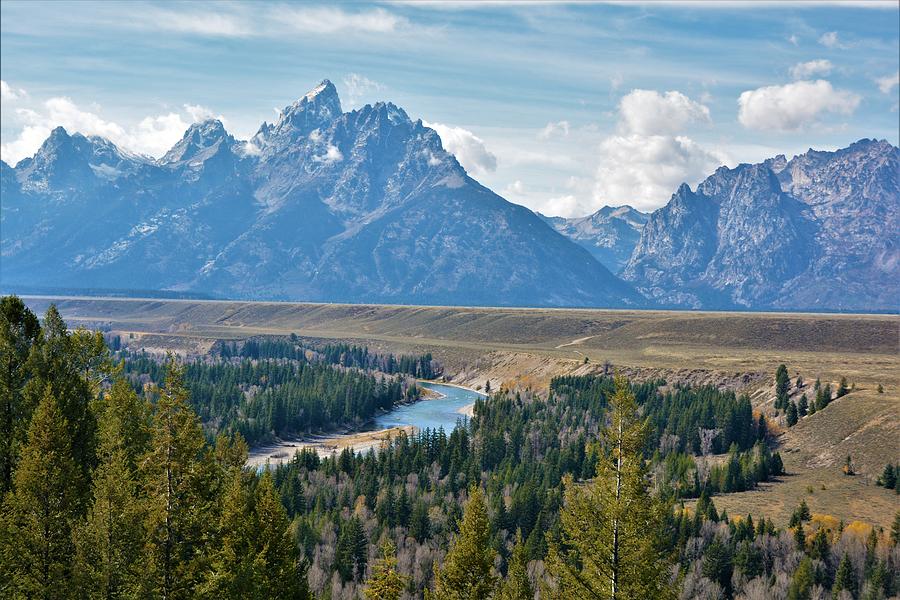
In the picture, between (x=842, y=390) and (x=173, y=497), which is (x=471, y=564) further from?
(x=842, y=390)

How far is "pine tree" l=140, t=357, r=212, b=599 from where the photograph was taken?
111ft

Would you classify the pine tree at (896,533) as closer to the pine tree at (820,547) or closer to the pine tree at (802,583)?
the pine tree at (820,547)

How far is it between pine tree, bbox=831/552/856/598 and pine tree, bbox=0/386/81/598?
230 feet

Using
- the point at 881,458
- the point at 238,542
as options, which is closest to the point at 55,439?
the point at 238,542

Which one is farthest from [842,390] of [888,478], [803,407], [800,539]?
[800,539]

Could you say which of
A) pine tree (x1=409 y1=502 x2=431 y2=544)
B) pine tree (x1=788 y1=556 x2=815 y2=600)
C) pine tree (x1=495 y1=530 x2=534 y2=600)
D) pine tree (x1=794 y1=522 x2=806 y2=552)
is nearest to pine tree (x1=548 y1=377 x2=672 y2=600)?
pine tree (x1=495 y1=530 x2=534 y2=600)

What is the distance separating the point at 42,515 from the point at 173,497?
5973 millimetres

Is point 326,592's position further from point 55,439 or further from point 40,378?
point 55,439

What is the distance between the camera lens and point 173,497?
1348 inches

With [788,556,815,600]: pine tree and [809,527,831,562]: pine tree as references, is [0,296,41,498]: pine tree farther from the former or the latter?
[809,527,831,562]: pine tree

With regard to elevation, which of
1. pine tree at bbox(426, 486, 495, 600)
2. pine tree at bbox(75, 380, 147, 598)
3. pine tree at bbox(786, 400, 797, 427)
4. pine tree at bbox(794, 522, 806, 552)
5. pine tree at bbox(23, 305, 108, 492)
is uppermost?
pine tree at bbox(23, 305, 108, 492)

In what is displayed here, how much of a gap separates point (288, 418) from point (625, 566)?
149610mm

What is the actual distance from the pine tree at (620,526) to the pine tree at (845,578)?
2115 inches

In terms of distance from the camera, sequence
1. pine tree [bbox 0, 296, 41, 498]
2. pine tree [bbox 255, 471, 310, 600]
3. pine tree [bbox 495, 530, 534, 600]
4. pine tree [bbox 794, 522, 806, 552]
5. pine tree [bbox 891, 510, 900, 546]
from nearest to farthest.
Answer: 1. pine tree [bbox 255, 471, 310, 600]
2. pine tree [bbox 0, 296, 41, 498]
3. pine tree [bbox 495, 530, 534, 600]
4. pine tree [bbox 794, 522, 806, 552]
5. pine tree [bbox 891, 510, 900, 546]
